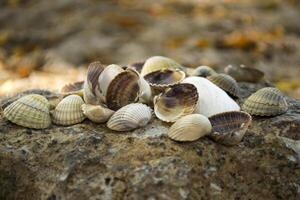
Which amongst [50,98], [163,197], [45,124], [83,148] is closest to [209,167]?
[163,197]

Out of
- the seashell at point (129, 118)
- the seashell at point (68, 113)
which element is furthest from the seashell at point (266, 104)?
the seashell at point (68, 113)

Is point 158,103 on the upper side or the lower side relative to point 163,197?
upper

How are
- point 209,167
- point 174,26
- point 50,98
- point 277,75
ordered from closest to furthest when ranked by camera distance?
1. point 209,167
2. point 50,98
3. point 277,75
4. point 174,26

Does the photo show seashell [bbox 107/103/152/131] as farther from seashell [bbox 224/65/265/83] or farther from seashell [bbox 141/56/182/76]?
seashell [bbox 224/65/265/83]

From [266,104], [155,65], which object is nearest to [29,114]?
[155,65]

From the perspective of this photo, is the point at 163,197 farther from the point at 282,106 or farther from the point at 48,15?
the point at 48,15

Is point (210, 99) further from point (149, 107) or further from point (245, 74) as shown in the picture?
point (245, 74)
